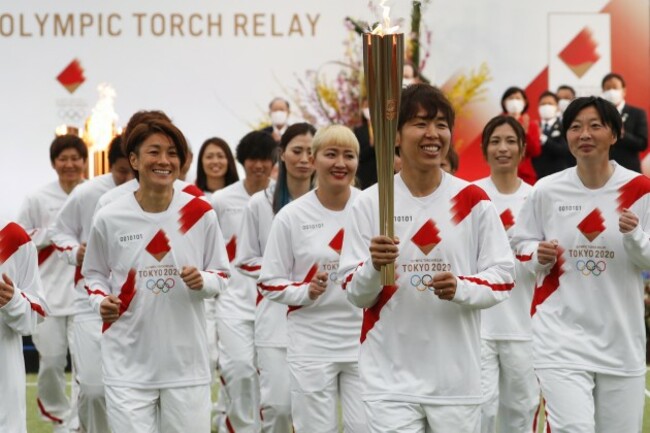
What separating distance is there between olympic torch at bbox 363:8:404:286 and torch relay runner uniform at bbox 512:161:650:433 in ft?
4.33

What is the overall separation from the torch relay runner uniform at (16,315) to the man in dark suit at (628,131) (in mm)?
6070

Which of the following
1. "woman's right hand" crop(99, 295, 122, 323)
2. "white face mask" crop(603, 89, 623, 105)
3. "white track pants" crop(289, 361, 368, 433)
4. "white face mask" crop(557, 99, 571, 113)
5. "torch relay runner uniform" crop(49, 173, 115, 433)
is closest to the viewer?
"woman's right hand" crop(99, 295, 122, 323)

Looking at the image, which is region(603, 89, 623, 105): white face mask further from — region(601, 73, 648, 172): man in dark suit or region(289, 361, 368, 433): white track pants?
region(289, 361, 368, 433): white track pants

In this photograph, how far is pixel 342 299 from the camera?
20.7ft

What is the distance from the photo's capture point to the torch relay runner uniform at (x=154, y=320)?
19.1 feet

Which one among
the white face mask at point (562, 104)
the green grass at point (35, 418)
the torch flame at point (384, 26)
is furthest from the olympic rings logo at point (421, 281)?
the white face mask at point (562, 104)

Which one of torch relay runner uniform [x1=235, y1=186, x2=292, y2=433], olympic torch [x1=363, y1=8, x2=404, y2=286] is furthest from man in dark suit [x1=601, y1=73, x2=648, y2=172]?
olympic torch [x1=363, y1=8, x2=404, y2=286]

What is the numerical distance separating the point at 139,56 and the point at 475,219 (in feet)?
A: 28.0

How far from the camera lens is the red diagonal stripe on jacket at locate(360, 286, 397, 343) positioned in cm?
498

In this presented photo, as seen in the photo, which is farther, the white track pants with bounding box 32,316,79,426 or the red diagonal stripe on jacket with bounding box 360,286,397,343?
the white track pants with bounding box 32,316,79,426

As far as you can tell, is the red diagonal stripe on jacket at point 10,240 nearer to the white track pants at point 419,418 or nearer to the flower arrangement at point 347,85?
the white track pants at point 419,418

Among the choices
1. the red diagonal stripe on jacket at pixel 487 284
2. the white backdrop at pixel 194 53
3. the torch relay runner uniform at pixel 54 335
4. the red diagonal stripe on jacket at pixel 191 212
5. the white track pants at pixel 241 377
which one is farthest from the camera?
the white backdrop at pixel 194 53

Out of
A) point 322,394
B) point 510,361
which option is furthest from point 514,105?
point 322,394

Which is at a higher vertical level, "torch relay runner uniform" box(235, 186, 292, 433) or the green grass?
"torch relay runner uniform" box(235, 186, 292, 433)
